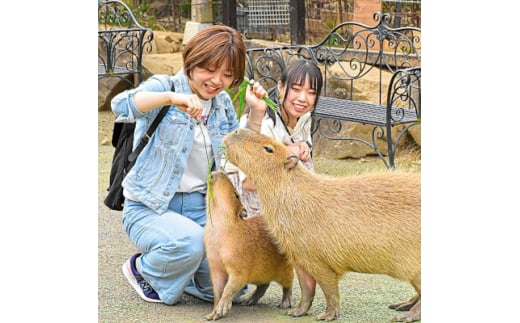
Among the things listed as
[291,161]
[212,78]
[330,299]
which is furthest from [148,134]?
[330,299]

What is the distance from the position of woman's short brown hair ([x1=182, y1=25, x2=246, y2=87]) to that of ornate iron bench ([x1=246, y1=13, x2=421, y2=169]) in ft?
6.31

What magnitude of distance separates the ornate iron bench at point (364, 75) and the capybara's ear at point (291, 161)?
6.46ft

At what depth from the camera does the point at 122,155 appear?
3.39 m

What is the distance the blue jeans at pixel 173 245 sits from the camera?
3.27 meters

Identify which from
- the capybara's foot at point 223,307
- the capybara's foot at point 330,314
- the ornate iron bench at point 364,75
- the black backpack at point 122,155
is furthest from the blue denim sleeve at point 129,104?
the ornate iron bench at point 364,75

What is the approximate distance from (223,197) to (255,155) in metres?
0.27

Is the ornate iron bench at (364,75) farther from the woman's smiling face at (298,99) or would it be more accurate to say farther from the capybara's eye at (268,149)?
the capybara's eye at (268,149)

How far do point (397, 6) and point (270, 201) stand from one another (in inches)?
153

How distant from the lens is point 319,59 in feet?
21.6

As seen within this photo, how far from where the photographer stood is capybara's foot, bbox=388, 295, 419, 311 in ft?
10.5

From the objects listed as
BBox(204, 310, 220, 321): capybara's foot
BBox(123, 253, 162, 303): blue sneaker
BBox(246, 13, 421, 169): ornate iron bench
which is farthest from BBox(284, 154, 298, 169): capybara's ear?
BBox(246, 13, 421, 169): ornate iron bench

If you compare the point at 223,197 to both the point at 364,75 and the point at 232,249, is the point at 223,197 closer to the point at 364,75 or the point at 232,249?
the point at 232,249

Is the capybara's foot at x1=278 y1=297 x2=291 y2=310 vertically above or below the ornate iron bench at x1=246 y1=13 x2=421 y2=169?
below

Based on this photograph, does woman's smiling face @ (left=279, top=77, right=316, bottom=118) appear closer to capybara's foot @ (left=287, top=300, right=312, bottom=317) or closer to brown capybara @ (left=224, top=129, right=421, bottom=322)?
brown capybara @ (left=224, top=129, right=421, bottom=322)
